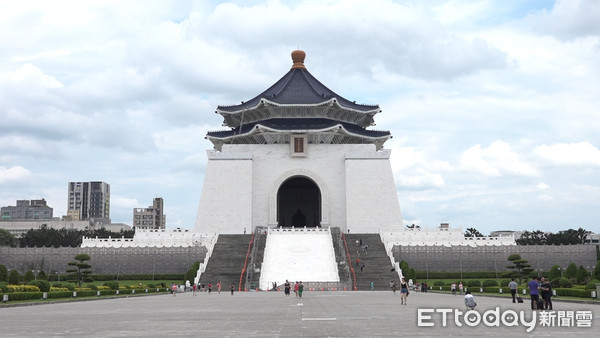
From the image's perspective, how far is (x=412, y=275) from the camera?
35812 mm

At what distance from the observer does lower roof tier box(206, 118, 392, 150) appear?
52625 mm

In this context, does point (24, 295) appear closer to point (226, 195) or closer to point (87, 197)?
point (226, 195)

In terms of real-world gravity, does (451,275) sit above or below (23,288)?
below

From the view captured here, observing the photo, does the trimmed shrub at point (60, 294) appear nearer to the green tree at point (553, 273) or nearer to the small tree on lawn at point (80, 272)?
the small tree on lawn at point (80, 272)

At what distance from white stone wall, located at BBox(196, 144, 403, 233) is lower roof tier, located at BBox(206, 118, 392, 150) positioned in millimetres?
835

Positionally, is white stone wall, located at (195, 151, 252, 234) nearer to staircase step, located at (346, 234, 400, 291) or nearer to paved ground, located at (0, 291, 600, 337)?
staircase step, located at (346, 234, 400, 291)

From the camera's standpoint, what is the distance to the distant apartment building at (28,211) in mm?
139000

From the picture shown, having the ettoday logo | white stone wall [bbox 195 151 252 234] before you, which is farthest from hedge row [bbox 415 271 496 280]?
the ettoday logo

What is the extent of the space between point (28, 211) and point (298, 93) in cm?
10434

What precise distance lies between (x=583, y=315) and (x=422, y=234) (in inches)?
1250

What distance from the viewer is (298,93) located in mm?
55188

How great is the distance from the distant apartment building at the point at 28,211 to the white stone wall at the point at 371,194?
10262 centimetres

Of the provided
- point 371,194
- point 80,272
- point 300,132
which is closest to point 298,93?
point 300,132

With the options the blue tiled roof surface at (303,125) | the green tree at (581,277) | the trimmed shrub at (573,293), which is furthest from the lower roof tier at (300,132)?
the trimmed shrub at (573,293)
